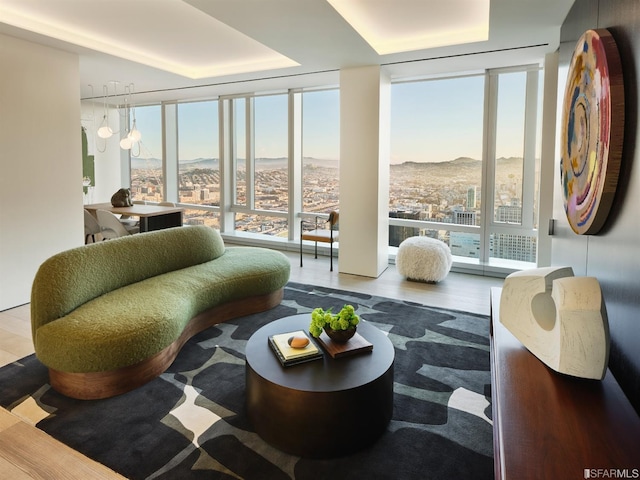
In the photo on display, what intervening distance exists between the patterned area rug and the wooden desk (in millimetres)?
2748

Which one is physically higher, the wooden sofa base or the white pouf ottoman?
the white pouf ottoman

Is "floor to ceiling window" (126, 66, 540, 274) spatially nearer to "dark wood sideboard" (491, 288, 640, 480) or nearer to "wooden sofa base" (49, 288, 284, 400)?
"dark wood sideboard" (491, 288, 640, 480)

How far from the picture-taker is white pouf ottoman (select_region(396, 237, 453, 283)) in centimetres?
494

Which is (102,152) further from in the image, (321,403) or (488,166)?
(321,403)

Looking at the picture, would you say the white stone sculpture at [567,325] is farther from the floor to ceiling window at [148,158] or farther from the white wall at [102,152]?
the white wall at [102,152]

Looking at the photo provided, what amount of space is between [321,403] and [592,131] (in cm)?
177

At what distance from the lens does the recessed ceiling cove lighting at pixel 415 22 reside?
353 cm

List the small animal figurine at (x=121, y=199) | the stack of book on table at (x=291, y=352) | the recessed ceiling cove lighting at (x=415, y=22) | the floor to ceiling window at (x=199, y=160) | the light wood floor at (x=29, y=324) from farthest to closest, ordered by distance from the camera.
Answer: the floor to ceiling window at (x=199, y=160) → the small animal figurine at (x=121, y=199) → the recessed ceiling cove lighting at (x=415, y=22) → the stack of book on table at (x=291, y=352) → the light wood floor at (x=29, y=324)

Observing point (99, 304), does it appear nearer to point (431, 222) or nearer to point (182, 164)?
point (431, 222)

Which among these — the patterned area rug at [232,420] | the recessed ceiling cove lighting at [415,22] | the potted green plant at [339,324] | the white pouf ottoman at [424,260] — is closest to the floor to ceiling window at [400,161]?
the white pouf ottoman at [424,260]

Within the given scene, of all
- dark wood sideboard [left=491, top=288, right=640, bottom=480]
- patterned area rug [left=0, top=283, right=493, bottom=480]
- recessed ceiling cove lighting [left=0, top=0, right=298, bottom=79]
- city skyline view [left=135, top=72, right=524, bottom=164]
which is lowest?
patterned area rug [left=0, top=283, right=493, bottom=480]

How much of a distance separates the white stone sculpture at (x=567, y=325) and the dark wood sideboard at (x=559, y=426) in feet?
0.27

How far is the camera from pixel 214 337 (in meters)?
3.43

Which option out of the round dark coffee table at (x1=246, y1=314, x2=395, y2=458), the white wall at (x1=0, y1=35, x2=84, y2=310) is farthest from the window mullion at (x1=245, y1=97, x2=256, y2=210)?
the round dark coffee table at (x1=246, y1=314, x2=395, y2=458)
